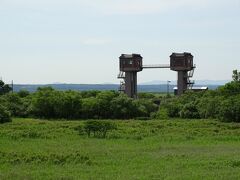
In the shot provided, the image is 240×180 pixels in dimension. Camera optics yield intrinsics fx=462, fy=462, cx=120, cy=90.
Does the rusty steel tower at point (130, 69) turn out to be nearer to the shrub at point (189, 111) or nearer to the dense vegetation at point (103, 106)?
the dense vegetation at point (103, 106)

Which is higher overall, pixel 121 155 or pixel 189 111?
pixel 189 111

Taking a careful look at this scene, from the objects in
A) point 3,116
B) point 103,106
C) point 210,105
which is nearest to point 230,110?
point 210,105

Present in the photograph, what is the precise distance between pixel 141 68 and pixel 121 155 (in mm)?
48218

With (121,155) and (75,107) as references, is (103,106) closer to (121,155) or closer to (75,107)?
(75,107)

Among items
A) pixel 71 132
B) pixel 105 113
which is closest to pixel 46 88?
pixel 105 113

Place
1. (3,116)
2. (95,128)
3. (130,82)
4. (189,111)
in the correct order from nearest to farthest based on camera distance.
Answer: (95,128) < (3,116) < (189,111) < (130,82)

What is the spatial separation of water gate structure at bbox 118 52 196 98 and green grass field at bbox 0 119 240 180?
3081 cm

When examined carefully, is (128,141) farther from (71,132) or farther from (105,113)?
(105,113)

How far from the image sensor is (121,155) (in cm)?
2161

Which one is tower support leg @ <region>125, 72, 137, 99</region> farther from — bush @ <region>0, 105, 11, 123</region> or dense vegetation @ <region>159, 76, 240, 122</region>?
bush @ <region>0, 105, 11, 123</region>

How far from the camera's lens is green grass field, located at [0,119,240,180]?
1632cm

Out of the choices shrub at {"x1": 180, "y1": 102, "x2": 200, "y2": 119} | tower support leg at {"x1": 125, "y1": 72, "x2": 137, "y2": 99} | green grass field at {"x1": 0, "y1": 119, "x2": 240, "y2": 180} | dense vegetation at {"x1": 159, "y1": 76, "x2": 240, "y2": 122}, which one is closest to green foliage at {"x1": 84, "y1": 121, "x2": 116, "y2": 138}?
green grass field at {"x1": 0, "y1": 119, "x2": 240, "y2": 180}

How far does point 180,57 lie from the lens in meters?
66.6

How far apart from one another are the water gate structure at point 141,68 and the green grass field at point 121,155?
101 feet
